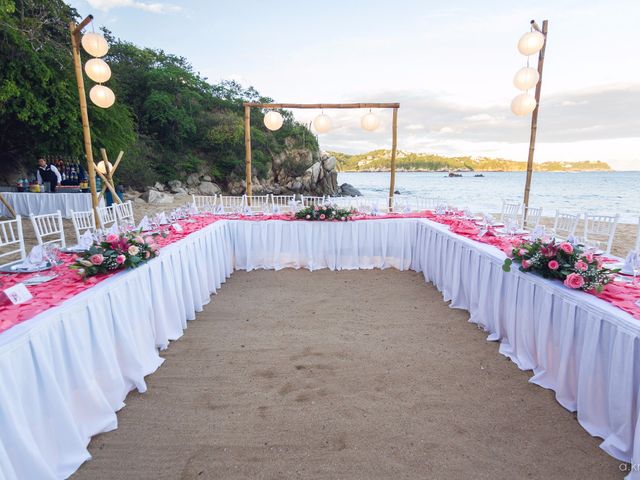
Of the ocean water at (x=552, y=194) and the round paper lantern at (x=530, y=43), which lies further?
the ocean water at (x=552, y=194)

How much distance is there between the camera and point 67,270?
2.29m

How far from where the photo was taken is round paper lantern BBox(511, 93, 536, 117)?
4309mm

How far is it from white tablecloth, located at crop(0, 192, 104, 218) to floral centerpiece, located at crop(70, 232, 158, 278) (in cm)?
754

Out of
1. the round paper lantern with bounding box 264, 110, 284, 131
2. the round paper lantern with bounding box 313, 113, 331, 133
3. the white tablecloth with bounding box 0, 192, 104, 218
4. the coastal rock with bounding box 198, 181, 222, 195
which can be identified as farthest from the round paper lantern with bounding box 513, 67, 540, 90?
the coastal rock with bounding box 198, 181, 222, 195

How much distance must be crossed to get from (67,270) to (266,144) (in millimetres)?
19814

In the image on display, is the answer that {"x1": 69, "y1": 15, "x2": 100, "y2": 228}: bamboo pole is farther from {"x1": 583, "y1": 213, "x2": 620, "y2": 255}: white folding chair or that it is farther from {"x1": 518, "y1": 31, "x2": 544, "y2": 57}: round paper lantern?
{"x1": 583, "y1": 213, "x2": 620, "y2": 255}: white folding chair

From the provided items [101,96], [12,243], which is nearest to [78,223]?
[12,243]

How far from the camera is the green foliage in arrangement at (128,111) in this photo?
313 inches

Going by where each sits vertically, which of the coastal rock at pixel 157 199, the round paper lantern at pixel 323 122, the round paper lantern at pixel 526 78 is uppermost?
the round paper lantern at pixel 526 78

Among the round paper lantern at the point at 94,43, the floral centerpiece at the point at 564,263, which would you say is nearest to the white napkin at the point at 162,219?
the round paper lantern at the point at 94,43

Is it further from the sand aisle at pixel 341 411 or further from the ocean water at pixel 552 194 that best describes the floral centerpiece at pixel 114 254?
the ocean water at pixel 552 194

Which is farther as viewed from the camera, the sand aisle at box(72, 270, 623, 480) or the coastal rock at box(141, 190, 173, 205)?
the coastal rock at box(141, 190, 173, 205)

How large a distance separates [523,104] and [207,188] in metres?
17.7

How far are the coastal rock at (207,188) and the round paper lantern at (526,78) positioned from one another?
1744 cm
